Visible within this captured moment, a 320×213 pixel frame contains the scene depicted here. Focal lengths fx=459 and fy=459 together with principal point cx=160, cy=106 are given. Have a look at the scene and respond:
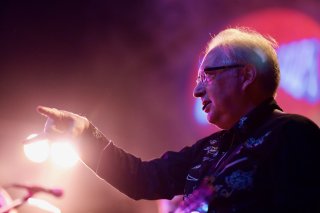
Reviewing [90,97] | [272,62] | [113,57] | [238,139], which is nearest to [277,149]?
[238,139]

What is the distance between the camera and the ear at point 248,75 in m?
2.29

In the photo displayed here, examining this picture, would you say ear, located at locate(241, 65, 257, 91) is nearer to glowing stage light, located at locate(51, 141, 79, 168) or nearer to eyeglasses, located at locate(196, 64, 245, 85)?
eyeglasses, located at locate(196, 64, 245, 85)

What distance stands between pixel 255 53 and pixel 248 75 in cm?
13

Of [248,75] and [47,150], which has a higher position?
[47,150]

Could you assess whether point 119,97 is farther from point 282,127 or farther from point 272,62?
point 282,127

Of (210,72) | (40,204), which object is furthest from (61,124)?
(40,204)

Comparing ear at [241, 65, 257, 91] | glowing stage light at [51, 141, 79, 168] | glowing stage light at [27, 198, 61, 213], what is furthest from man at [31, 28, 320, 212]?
glowing stage light at [27, 198, 61, 213]

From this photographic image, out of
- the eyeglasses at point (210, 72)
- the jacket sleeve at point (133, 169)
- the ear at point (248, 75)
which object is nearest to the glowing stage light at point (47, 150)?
the jacket sleeve at point (133, 169)

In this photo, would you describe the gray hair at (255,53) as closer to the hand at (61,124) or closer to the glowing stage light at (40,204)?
the hand at (61,124)

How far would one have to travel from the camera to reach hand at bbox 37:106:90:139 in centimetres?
210

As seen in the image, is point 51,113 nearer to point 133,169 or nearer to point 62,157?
point 133,169

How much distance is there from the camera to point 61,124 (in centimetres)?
219

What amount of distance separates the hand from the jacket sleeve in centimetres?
9

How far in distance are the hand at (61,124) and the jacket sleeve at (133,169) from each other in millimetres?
87
